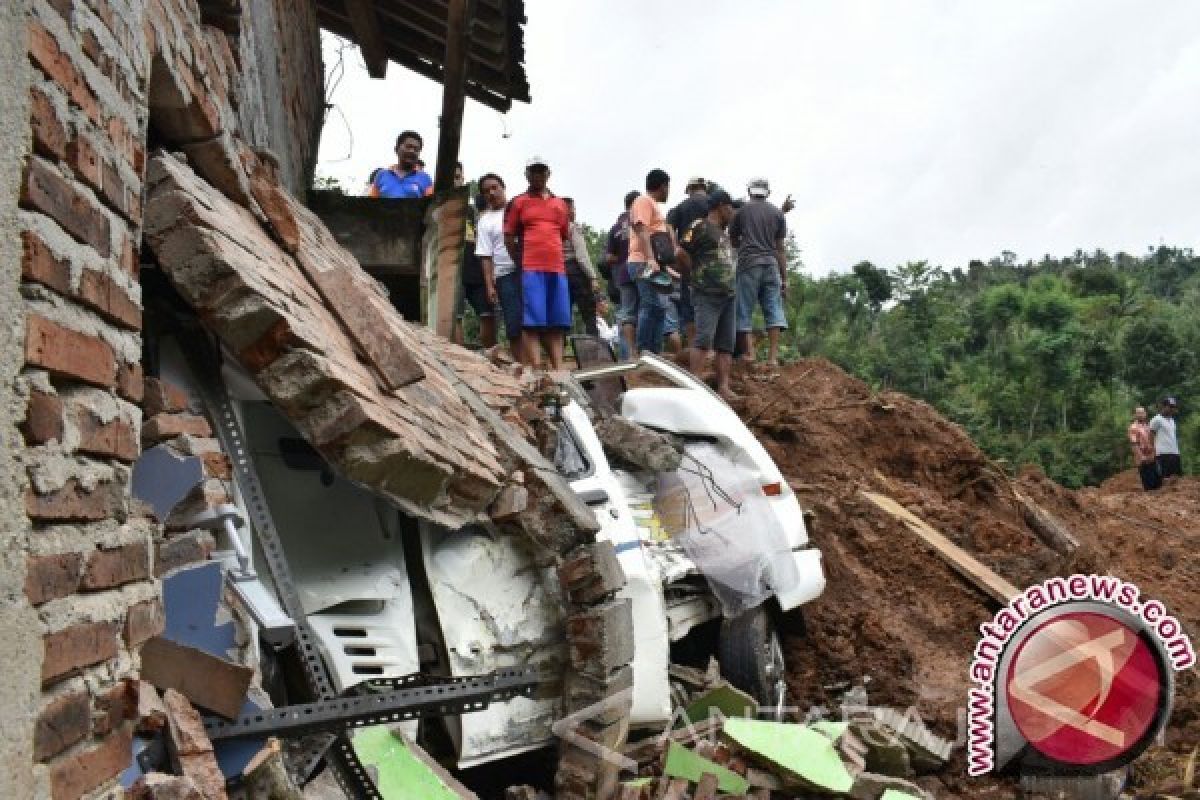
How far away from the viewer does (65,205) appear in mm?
2119

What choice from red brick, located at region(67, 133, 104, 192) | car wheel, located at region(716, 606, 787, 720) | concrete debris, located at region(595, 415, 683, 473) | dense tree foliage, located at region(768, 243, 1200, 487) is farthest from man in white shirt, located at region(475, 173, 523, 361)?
dense tree foliage, located at region(768, 243, 1200, 487)

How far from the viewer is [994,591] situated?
923cm

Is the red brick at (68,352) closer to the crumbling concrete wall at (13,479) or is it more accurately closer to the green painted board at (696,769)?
the crumbling concrete wall at (13,479)

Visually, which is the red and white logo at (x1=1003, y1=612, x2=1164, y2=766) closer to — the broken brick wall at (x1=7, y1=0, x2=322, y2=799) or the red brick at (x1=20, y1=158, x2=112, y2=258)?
the broken brick wall at (x1=7, y1=0, x2=322, y2=799)

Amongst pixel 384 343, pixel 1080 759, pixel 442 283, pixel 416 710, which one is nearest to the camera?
pixel 416 710

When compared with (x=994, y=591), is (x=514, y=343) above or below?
A: above

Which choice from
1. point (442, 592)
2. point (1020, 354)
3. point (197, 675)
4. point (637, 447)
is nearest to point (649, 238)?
point (637, 447)

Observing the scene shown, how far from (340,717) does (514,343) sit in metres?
6.02

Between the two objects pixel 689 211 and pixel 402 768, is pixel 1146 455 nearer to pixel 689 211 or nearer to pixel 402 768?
pixel 689 211

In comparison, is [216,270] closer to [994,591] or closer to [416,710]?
[416,710]

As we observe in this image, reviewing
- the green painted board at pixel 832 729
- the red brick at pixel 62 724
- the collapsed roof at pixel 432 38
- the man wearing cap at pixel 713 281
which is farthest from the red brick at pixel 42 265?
the man wearing cap at pixel 713 281

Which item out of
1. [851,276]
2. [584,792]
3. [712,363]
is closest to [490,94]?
[712,363]

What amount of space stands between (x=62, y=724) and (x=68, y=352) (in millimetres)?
637

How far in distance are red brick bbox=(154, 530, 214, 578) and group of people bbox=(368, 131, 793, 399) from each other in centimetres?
582
